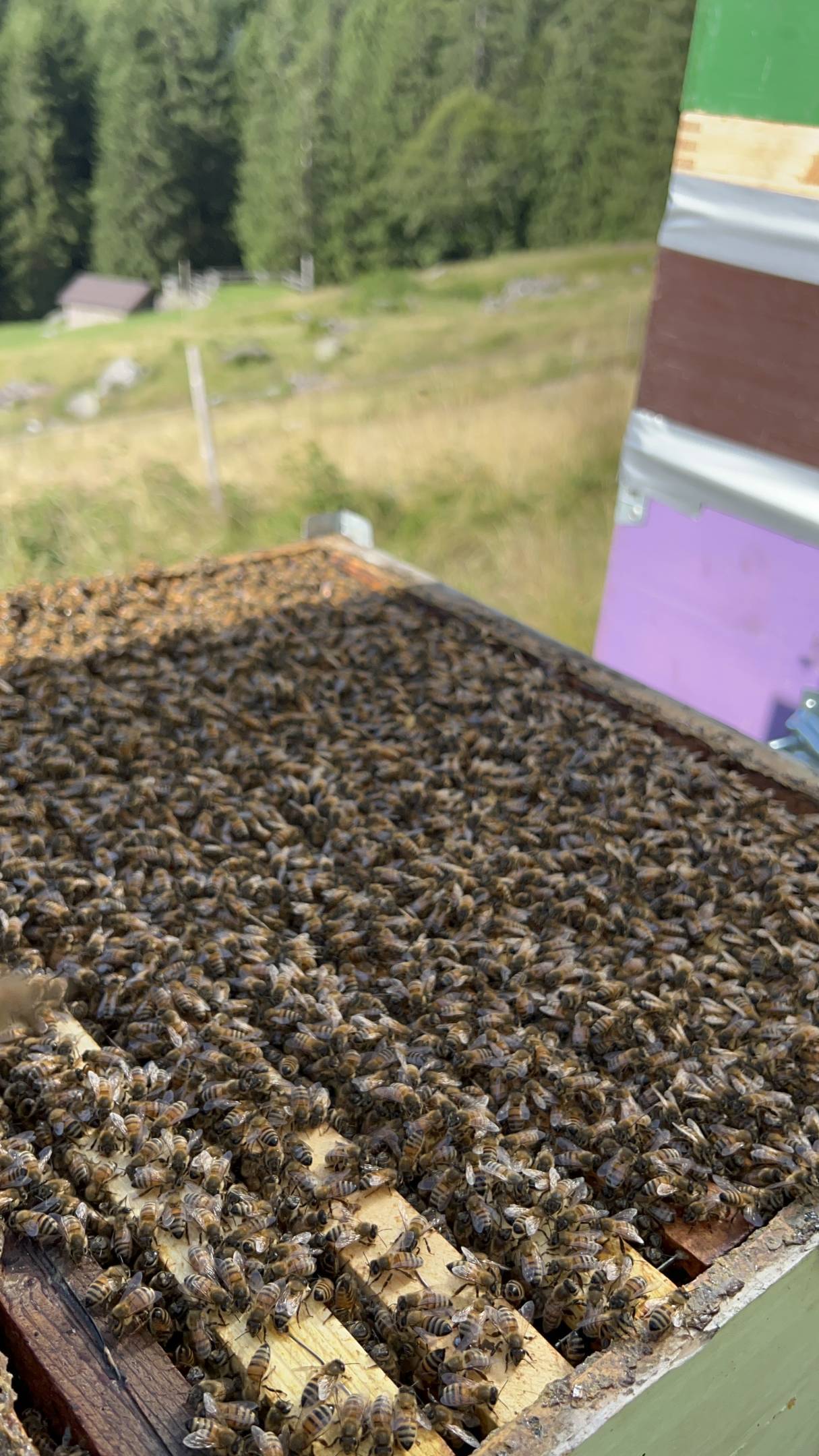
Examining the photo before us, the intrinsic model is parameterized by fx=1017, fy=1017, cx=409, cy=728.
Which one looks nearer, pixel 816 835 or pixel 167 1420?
pixel 167 1420

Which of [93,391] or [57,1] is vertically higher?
[57,1]

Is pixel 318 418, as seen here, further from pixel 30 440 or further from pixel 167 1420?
pixel 167 1420

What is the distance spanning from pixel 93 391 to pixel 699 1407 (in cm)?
997

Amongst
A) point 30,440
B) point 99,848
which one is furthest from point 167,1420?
point 30,440

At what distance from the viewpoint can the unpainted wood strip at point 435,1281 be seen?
242 centimetres

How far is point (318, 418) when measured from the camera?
11781mm

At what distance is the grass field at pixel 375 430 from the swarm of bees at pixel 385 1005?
523 cm

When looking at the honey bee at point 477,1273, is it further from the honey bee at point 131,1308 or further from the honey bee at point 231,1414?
the honey bee at point 131,1308

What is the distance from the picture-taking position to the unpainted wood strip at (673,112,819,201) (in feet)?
18.2

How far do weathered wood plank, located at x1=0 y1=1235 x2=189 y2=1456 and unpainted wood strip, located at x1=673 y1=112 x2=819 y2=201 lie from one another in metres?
6.06

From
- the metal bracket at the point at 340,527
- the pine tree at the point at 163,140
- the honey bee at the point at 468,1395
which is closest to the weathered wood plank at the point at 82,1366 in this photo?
the honey bee at the point at 468,1395

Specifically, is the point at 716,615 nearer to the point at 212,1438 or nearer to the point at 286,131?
the point at 212,1438

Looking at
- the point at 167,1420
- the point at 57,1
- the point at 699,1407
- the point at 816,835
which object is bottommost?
the point at 699,1407

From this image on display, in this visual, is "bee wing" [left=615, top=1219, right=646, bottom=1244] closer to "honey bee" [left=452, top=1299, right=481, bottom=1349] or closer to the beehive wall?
"honey bee" [left=452, top=1299, right=481, bottom=1349]
